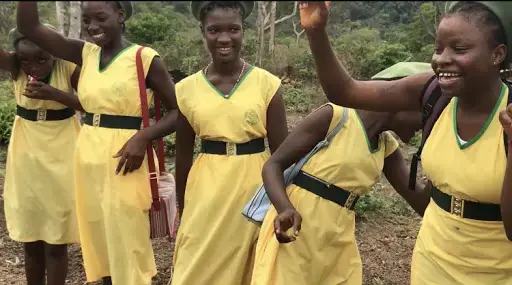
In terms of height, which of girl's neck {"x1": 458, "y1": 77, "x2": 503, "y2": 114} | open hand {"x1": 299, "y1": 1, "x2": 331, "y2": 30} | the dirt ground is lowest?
the dirt ground

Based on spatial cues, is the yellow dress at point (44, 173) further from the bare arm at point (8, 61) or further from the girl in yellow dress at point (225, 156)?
the girl in yellow dress at point (225, 156)

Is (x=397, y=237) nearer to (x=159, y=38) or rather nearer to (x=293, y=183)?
(x=293, y=183)

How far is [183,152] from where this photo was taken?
9.93 feet

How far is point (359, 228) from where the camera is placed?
4.93m

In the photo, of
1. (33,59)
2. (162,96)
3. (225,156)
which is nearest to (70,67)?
(33,59)

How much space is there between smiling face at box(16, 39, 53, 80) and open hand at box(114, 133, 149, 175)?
597mm

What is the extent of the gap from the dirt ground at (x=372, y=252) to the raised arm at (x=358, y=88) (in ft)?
7.61

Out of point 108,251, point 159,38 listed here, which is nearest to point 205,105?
point 108,251

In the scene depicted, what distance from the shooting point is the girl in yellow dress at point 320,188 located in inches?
95.5

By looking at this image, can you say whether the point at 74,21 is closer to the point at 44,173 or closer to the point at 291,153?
the point at 44,173

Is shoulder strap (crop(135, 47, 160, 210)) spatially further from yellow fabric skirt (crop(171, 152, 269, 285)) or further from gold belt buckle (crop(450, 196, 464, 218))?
gold belt buckle (crop(450, 196, 464, 218))

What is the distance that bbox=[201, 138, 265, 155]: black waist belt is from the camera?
281 centimetres

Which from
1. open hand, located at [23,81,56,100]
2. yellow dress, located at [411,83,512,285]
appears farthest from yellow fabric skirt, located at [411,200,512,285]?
open hand, located at [23,81,56,100]

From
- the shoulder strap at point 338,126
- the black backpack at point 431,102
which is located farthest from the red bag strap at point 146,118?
the black backpack at point 431,102
